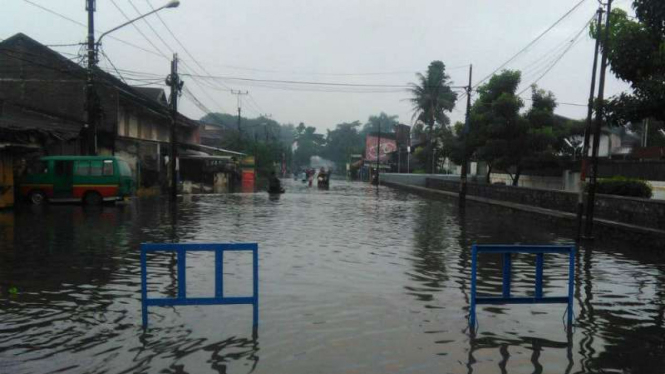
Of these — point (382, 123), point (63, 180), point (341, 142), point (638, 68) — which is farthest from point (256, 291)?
point (382, 123)

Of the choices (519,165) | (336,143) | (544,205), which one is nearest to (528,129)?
(519,165)

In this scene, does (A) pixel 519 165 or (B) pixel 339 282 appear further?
(A) pixel 519 165

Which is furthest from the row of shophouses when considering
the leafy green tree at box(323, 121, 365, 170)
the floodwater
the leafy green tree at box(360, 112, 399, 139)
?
the leafy green tree at box(360, 112, 399, 139)

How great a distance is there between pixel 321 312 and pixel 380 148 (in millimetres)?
78274

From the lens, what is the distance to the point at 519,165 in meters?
30.0

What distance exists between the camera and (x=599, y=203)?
1739 cm

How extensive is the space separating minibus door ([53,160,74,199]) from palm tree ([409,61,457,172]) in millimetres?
40769

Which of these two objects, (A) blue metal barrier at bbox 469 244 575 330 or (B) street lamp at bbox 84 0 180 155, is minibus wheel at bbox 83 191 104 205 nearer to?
(B) street lamp at bbox 84 0 180 155

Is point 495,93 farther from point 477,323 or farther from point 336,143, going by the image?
point 336,143

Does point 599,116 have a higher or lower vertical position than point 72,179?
higher

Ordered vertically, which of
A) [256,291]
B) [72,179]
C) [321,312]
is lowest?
[321,312]

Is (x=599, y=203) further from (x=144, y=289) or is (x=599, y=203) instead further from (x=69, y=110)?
(x=69, y=110)

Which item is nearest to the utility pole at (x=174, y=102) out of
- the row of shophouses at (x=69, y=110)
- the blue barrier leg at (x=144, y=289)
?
the row of shophouses at (x=69, y=110)

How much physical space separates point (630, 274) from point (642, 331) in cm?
413
